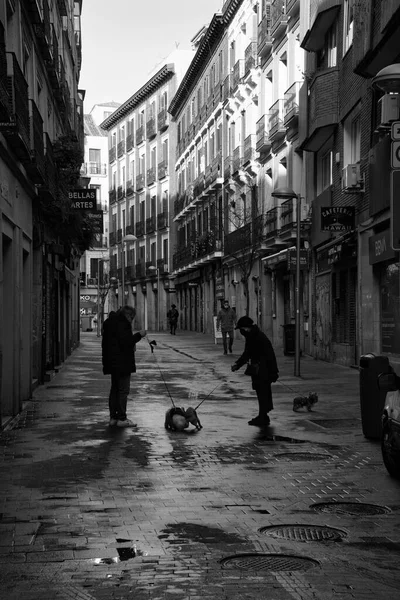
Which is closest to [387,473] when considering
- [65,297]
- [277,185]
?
[65,297]

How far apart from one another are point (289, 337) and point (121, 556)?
80.8 feet

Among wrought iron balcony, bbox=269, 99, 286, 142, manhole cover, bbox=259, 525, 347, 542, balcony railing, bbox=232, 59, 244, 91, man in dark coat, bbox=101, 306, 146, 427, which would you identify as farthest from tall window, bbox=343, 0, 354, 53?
manhole cover, bbox=259, 525, 347, 542

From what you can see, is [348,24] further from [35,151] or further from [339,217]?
[35,151]

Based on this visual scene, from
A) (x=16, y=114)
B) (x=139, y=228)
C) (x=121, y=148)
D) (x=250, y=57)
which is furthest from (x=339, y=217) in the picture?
(x=121, y=148)

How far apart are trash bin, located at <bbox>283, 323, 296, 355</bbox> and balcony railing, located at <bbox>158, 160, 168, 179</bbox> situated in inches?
1614

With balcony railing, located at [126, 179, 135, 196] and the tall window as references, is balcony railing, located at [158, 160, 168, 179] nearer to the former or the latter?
balcony railing, located at [126, 179, 135, 196]

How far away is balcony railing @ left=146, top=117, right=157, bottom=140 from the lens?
241ft

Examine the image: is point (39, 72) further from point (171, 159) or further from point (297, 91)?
point (171, 159)

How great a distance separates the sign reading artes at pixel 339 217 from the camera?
2438 centimetres

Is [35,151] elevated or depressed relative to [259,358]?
elevated

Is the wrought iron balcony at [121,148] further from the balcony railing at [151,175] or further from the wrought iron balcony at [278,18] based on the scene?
the wrought iron balcony at [278,18]

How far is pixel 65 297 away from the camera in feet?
104

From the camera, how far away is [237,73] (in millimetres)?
44031

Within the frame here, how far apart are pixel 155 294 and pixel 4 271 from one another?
60.3m
